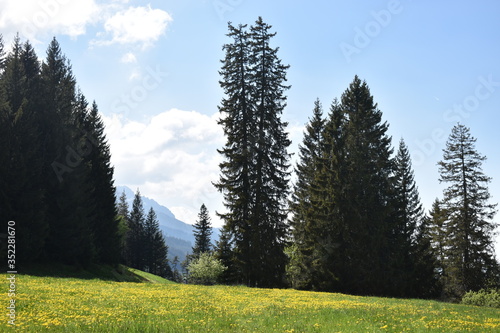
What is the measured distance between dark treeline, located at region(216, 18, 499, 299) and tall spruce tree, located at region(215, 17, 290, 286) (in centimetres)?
9

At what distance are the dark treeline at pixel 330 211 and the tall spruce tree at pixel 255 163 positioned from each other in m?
0.09

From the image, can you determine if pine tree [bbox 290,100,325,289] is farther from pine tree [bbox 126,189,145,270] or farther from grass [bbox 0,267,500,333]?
pine tree [bbox 126,189,145,270]

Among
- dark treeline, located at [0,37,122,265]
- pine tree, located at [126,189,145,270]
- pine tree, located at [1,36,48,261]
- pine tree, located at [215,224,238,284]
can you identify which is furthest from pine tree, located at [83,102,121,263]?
pine tree, located at [126,189,145,270]

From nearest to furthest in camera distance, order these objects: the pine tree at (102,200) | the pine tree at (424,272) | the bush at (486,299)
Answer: the bush at (486,299) < the pine tree at (424,272) < the pine tree at (102,200)

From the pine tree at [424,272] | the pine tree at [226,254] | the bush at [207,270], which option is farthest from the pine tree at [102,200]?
the pine tree at [424,272]

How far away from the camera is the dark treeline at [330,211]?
1244 inches

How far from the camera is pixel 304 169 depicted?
1564 inches

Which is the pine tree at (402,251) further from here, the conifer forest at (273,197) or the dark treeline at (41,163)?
the dark treeline at (41,163)

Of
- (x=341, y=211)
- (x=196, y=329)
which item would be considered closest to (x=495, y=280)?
(x=341, y=211)

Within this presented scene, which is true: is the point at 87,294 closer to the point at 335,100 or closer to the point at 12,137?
the point at 12,137

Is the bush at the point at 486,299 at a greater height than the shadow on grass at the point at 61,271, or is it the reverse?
the shadow on grass at the point at 61,271

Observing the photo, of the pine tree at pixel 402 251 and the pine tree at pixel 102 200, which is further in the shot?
the pine tree at pixel 102 200

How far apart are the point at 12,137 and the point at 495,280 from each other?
4588 centimetres

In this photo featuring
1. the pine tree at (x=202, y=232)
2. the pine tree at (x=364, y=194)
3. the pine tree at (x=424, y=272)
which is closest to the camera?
the pine tree at (x=364, y=194)
